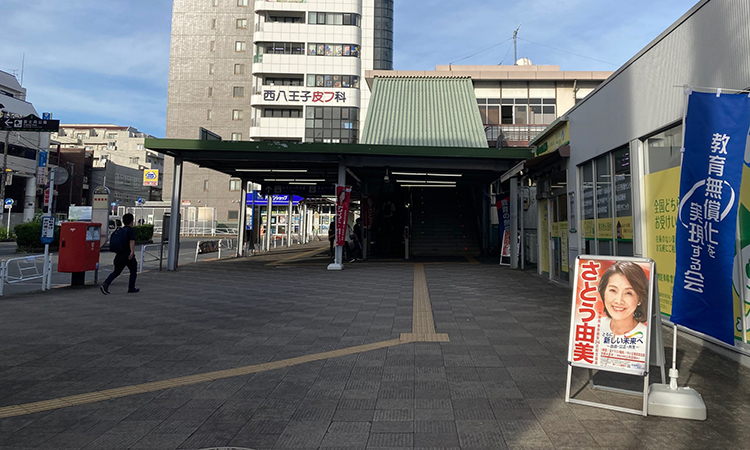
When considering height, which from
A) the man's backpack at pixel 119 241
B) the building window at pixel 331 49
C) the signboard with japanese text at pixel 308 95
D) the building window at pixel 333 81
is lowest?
the man's backpack at pixel 119 241

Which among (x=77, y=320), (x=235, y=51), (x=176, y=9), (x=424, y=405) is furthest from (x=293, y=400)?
(x=176, y=9)

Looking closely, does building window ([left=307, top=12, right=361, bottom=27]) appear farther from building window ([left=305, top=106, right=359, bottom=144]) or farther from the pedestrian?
the pedestrian

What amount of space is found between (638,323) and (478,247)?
1777cm

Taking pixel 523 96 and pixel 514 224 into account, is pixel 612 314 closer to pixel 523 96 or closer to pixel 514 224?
pixel 514 224

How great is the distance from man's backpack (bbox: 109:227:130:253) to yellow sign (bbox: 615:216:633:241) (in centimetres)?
988

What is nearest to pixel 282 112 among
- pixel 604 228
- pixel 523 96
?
pixel 523 96

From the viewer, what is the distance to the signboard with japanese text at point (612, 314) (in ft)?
11.8

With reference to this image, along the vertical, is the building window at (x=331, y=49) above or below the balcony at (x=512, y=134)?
above

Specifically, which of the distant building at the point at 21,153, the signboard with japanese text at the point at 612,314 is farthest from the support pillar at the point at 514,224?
the distant building at the point at 21,153

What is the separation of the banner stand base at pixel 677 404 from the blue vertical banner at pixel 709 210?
2.00 feet

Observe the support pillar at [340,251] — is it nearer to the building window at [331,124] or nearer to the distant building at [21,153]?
the building window at [331,124]

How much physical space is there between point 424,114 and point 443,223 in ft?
19.5

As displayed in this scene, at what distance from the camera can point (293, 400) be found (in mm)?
3689

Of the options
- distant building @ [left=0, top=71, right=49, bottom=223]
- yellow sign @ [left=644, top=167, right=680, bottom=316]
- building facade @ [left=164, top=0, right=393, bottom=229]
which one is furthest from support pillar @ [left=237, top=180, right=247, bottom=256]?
distant building @ [left=0, top=71, right=49, bottom=223]
